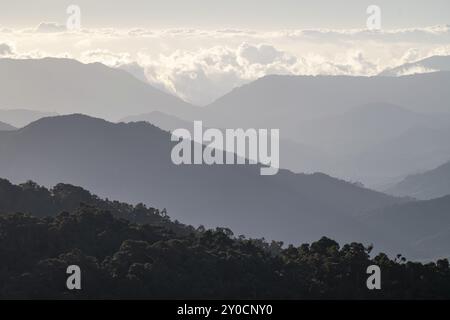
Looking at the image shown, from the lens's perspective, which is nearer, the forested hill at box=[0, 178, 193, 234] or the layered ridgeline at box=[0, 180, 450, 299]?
the layered ridgeline at box=[0, 180, 450, 299]

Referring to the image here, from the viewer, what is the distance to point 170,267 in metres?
116

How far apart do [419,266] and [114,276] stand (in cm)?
3900

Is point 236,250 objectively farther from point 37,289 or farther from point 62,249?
point 37,289

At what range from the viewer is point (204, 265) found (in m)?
118

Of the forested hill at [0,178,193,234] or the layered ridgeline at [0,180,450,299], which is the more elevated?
the forested hill at [0,178,193,234]

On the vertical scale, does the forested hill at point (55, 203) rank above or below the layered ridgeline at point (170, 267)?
above

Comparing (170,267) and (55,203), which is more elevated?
(55,203)

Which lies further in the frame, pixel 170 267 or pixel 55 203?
pixel 55 203

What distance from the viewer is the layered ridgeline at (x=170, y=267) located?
352ft

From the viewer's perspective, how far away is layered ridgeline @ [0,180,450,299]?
107 meters

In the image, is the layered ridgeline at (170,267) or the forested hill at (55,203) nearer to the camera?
the layered ridgeline at (170,267)
